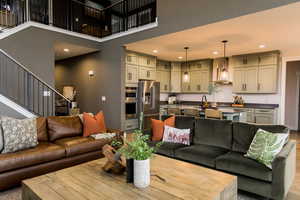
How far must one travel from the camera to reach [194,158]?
2.75 meters

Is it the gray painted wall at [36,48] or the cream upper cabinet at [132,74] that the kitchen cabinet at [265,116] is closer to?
the cream upper cabinet at [132,74]

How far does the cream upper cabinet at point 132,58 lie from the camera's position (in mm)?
5852

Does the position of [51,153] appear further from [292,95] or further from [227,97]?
[292,95]

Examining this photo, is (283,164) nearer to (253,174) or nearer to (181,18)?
(253,174)

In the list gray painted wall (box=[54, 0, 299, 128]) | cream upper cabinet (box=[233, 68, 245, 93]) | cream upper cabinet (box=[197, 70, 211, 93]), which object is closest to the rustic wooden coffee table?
gray painted wall (box=[54, 0, 299, 128])

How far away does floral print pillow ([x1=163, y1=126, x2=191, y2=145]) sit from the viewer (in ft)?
10.7

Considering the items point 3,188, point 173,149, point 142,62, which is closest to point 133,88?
point 142,62

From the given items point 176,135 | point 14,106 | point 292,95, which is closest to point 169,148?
point 176,135

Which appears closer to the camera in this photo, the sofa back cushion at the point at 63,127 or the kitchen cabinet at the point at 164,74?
the sofa back cushion at the point at 63,127

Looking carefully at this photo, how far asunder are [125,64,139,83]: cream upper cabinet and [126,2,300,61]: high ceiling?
0.56m

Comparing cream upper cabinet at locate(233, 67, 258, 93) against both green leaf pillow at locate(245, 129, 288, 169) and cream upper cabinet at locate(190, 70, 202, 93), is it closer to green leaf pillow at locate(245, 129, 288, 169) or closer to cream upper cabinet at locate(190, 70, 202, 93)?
cream upper cabinet at locate(190, 70, 202, 93)

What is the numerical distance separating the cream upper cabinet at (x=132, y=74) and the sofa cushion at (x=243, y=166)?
155 inches

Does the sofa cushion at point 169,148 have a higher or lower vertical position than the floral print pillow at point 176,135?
lower

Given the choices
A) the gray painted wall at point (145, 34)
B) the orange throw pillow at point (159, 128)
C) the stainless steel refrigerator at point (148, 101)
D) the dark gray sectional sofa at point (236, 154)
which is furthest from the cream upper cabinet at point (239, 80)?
the orange throw pillow at point (159, 128)
